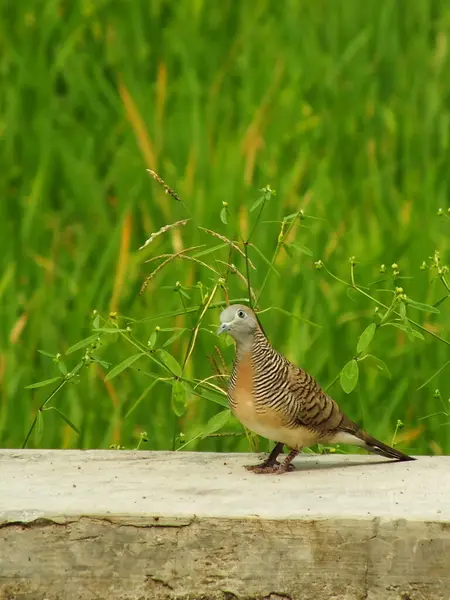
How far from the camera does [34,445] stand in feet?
14.8

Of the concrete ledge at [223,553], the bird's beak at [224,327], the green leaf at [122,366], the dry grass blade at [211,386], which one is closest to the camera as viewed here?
the concrete ledge at [223,553]

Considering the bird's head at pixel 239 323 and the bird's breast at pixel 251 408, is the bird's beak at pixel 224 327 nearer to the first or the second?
the bird's head at pixel 239 323

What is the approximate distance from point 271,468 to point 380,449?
32 cm

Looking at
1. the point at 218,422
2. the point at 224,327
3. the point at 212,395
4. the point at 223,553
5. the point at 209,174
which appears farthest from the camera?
the point at 209,174

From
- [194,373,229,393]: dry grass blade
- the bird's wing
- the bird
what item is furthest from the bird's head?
[194,373,229,393]: dry grass blade

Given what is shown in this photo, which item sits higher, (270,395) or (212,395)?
(270,395)

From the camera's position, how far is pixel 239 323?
141 inches

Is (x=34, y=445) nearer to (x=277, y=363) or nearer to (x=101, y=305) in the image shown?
(x=101, y=305)

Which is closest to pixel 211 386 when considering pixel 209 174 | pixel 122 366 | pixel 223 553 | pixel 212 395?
pixel 212 395

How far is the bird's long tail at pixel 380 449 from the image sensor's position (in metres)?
3.79

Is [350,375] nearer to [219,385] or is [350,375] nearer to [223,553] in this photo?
[219,385]

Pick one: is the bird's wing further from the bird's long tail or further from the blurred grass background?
the blurred grass background

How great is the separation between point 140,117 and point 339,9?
1.48 meters

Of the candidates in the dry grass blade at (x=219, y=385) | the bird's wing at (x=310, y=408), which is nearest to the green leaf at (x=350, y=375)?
the bird's wing at (x=310, y=408)
